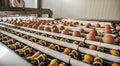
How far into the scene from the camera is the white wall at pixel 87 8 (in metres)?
4.25

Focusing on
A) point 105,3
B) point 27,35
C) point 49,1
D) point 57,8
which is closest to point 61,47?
point 27,35

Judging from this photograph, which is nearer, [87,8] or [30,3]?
[87,8]

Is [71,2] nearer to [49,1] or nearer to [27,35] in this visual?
[49,1]

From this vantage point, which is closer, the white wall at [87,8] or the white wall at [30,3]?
the white wall at [87,8]

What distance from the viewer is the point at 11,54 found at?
1.02 m

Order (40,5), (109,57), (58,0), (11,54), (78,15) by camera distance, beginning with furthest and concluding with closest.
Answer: (40,5) < (58,0) < (78,15) < (11,54) < (109,57)

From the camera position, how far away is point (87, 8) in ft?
15.5

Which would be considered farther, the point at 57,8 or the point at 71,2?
the point at 57,8

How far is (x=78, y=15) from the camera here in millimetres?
5023

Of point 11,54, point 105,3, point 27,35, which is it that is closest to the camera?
point 11,54

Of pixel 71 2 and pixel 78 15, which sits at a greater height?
pixel 71 2

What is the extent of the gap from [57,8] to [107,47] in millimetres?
4696

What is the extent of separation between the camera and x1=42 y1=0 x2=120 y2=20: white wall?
4246mm

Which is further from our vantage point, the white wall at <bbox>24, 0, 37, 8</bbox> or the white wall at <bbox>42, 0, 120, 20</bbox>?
the white wall at <bbox>24, 0, 37, 8</bbox>
